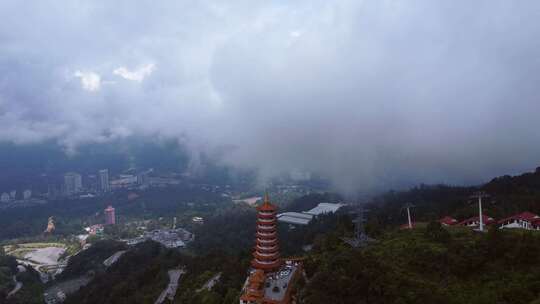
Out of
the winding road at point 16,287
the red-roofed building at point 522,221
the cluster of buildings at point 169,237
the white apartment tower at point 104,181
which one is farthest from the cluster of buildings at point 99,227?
the red-roofed building at point 522,221

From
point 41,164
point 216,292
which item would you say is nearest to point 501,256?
point 216,292

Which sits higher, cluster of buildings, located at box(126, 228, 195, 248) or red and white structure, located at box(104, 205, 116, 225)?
red and white structure, located at box(104, 205, 116, 225)

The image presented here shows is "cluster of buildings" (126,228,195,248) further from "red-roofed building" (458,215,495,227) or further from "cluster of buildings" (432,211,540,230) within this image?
"cluster of buildings" (432,211,540,230)

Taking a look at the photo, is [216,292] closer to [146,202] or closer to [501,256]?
[501,256]

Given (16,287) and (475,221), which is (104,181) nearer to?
(16,287)

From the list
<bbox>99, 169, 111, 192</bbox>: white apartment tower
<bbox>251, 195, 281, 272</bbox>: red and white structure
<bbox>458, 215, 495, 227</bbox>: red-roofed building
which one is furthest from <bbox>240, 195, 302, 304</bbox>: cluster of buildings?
<bbox>99, 169, 111, 192</bbox>: white apartment tower

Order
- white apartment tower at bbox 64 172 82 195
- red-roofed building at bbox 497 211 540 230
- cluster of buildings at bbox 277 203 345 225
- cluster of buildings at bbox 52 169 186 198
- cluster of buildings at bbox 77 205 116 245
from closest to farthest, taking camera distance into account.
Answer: red-roofed building at bbox 497 211 540 230, cluster of buildings at bbox 277 203 345 225, cluster of buildings at bbox 77 205 116 245, cluster of buildings at bbox 52 169 186 198, white apartment tower at bbox 64 172 82 195

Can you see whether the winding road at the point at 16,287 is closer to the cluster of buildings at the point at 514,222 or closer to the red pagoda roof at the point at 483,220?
the red pagoda roof at the point at 483,220
